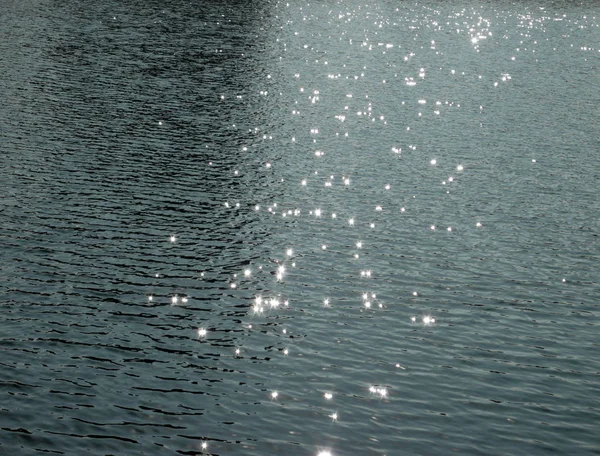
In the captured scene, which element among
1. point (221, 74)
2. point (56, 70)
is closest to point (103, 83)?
point (56, 70)

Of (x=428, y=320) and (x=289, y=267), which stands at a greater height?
(x=289, y=267)

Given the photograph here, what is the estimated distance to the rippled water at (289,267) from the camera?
108 ft

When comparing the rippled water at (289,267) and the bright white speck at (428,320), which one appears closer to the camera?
the rippled water at (289,267)

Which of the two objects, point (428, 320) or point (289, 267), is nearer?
point (428, 320)

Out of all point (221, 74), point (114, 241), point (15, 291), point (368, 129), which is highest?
point (221, 74)

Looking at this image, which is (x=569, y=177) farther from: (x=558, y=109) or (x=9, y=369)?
(x=9, y=369)

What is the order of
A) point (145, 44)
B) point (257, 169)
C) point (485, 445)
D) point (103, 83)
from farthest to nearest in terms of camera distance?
point (145, 44) → point (103, 83) → point (257, 169) → point (485, 445)

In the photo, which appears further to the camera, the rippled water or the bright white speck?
the bright white speck

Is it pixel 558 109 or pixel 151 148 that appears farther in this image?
pixel 558 109

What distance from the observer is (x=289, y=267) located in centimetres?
4894

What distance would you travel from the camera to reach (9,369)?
34.8 m

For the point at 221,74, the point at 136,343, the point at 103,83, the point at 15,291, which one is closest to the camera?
the point at 136,343

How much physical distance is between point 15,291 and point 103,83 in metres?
59.9

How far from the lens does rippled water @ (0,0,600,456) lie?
108 feet
